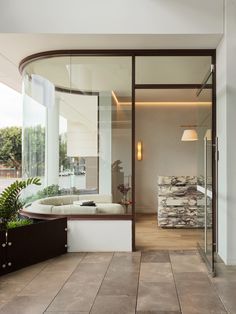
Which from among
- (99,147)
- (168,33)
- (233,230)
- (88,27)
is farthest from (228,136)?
(88,27)

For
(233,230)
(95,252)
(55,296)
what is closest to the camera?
(55,296)

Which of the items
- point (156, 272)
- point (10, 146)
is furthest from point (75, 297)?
point (10, 146)

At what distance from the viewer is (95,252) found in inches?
193

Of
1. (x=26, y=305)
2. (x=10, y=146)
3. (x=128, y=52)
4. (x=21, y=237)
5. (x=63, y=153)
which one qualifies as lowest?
(x=26, y=305)

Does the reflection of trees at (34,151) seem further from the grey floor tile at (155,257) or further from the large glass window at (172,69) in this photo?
the grey floor tile at (155,257)

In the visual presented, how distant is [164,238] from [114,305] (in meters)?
2.93

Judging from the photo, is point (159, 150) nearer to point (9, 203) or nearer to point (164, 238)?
point (164, 238)

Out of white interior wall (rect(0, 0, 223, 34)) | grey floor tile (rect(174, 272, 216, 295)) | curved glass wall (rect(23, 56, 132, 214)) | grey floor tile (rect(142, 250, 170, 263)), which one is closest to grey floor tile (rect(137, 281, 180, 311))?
grey floor tile (rect(174, 272, 216, 295))

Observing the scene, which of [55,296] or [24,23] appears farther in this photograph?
[24,23]

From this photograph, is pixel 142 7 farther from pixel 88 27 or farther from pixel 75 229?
pixel 75 229

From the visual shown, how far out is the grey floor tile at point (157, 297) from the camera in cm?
303

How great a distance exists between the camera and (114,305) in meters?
3.08

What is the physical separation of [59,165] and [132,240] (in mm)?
1592

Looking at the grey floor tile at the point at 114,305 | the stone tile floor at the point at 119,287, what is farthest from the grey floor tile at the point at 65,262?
the grey floor tile at the point at 114,305
